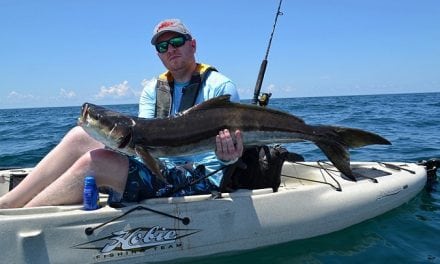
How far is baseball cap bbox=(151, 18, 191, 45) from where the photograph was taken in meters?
4.85

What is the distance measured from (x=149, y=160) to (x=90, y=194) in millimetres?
707

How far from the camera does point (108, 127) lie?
13.5ft

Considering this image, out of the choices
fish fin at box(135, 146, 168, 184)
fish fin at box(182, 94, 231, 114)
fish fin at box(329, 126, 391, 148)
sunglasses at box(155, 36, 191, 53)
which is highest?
sunglasses at box(155, 36, 191, 53)

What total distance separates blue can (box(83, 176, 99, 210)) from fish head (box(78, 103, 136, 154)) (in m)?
0.38

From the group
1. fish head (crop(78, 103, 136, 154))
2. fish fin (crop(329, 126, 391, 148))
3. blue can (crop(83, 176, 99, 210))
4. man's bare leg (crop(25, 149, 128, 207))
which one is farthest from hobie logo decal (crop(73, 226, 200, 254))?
fish fin (crop(329, 126, 391, 148))

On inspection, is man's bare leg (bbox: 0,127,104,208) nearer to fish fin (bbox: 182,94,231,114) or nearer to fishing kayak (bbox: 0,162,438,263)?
fishing kayak (bbox: 0,162,438,263)

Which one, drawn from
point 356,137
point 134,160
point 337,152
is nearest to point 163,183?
point 134,160

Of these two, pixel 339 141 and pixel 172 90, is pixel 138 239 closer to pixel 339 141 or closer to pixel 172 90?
pixel 172 90

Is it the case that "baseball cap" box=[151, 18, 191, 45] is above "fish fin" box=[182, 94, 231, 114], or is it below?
above

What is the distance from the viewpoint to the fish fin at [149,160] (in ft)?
13.3

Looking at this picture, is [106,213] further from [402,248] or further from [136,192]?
[402,248]

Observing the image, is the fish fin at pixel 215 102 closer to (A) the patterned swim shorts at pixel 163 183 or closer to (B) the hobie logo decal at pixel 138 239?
(A) the patterned swim shorts at pixel 163 183

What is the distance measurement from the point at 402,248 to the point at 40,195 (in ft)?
13.3

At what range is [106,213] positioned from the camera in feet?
14.4
